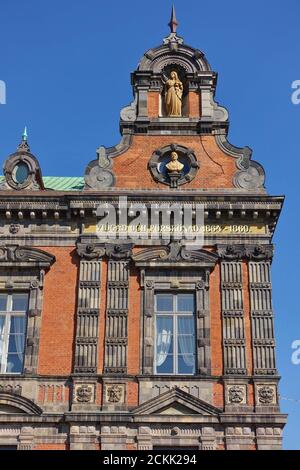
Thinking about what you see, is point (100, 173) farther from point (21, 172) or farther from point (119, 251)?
point (119, 251)

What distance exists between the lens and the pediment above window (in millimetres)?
20891

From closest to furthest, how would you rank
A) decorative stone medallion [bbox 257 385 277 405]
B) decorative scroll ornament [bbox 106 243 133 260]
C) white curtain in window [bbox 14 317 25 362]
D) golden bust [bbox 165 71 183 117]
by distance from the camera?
decorative stone medallion [bbox 257 385 277 405] < white curtain in window [bbox 14 317 25 362] < decorative scroll ornament [bbox 106 243 133 260] < golden bust [bbox 165 71 183 117]

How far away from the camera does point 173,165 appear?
24328mm

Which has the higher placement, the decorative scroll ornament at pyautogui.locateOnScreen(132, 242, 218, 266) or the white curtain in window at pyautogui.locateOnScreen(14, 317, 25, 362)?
the decorative scroll ornament at pyautogui.locateOnScreen(132, 242, 218, 266)

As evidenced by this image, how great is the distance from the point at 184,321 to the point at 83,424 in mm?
4002

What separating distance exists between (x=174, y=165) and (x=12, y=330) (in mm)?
6925

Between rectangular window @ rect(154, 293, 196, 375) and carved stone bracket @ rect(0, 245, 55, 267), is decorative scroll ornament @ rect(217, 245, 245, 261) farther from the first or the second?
carved stone bracket @ rect(0, 245, 55, 267)

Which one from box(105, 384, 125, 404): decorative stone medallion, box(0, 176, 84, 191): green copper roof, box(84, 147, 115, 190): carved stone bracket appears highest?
box(0, 176, 84, 191): green copper roof

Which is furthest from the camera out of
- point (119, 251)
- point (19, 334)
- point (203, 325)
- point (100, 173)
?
point (100, 173)

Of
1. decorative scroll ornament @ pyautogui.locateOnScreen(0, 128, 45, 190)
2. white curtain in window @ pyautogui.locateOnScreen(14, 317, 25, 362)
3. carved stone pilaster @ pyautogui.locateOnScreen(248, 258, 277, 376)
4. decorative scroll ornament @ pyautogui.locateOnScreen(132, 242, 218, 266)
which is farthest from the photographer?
decorative scroll ornament @ pyautogui.locateOnScreen(0, 128, 45, 190)

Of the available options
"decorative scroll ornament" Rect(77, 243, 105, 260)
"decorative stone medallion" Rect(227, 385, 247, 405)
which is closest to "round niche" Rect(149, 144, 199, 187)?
"decorative scroll ornament" Rect(77, 243, 105, 260)
